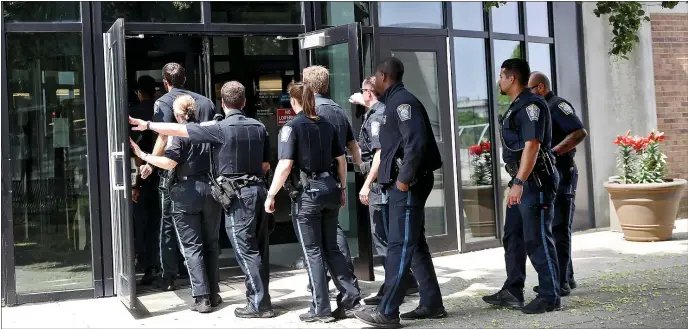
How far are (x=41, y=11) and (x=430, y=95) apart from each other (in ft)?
14.1

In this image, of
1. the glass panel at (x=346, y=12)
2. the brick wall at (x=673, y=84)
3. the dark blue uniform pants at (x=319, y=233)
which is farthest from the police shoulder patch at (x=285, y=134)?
the brick wall at (x=673, y=84)

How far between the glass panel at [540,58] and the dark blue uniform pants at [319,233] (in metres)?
5.43

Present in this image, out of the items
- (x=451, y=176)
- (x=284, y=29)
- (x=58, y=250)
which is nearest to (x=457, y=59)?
(x=451, y=176)

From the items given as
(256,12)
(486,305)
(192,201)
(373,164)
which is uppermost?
(256,12)

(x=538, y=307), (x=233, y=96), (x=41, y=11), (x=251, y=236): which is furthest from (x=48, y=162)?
(x=538, y=307)

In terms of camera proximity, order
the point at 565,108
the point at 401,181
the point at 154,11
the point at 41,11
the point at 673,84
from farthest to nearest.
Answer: the point at 673,84
the point at 154,11
the point at 41,11
the point at 565,108
the point at 401,181

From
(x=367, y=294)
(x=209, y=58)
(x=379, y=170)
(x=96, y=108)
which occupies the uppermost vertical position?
(x=209, y=58)

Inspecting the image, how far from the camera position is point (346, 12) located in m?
9.38

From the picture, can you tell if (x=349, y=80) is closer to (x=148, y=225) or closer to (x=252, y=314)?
(x=148, y=225)

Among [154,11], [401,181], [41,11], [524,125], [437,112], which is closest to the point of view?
[401,181]

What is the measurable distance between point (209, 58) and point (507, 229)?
3963 millimetres

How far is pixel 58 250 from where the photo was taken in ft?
25.5

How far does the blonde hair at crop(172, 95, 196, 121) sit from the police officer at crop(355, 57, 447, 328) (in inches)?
62.3

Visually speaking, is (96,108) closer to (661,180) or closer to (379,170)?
(379,170)
